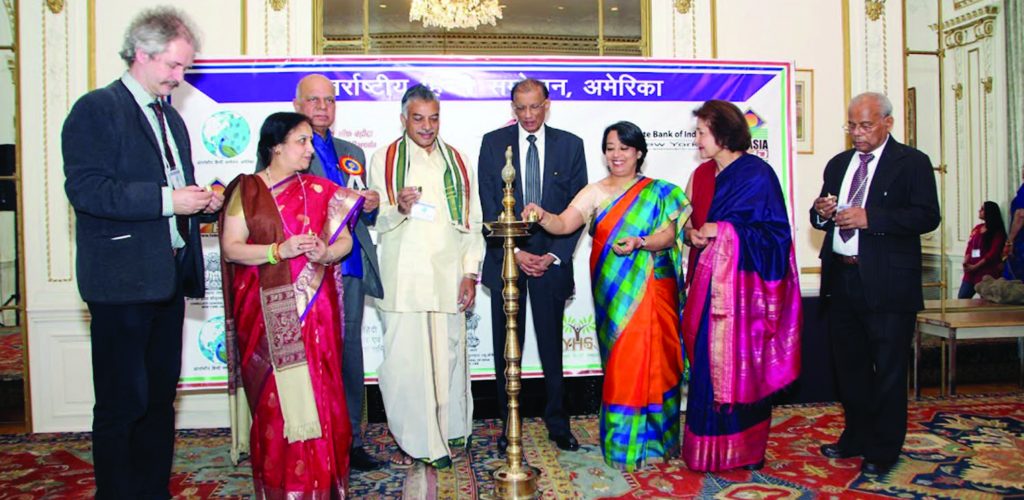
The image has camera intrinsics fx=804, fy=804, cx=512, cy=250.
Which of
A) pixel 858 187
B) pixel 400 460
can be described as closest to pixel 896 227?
pixel 858 187

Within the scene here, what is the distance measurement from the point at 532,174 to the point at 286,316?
57.3 inches

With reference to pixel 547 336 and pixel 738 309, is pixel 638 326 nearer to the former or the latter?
pixel 738 309

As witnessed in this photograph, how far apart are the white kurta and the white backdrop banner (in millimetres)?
879

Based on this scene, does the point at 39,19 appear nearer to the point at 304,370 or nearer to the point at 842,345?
the point at 304,370

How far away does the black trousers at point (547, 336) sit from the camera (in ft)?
12.4

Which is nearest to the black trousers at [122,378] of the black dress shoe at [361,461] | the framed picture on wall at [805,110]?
the black dress shoe at [361,461]

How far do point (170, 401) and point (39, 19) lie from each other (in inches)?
→ 106

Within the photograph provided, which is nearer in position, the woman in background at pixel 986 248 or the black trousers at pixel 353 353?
the black trousers at pixel 353 353

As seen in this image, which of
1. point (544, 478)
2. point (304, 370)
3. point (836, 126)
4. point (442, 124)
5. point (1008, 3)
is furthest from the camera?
point (1008, 3)

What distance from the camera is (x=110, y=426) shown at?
8.66 ft

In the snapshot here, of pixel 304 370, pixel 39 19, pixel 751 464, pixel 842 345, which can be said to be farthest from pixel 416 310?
pixel 39 19

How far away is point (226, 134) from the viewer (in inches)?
167

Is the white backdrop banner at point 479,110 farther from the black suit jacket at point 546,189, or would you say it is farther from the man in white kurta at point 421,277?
the man in white kurta at point 421,277

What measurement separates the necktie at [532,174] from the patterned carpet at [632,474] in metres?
1.20
